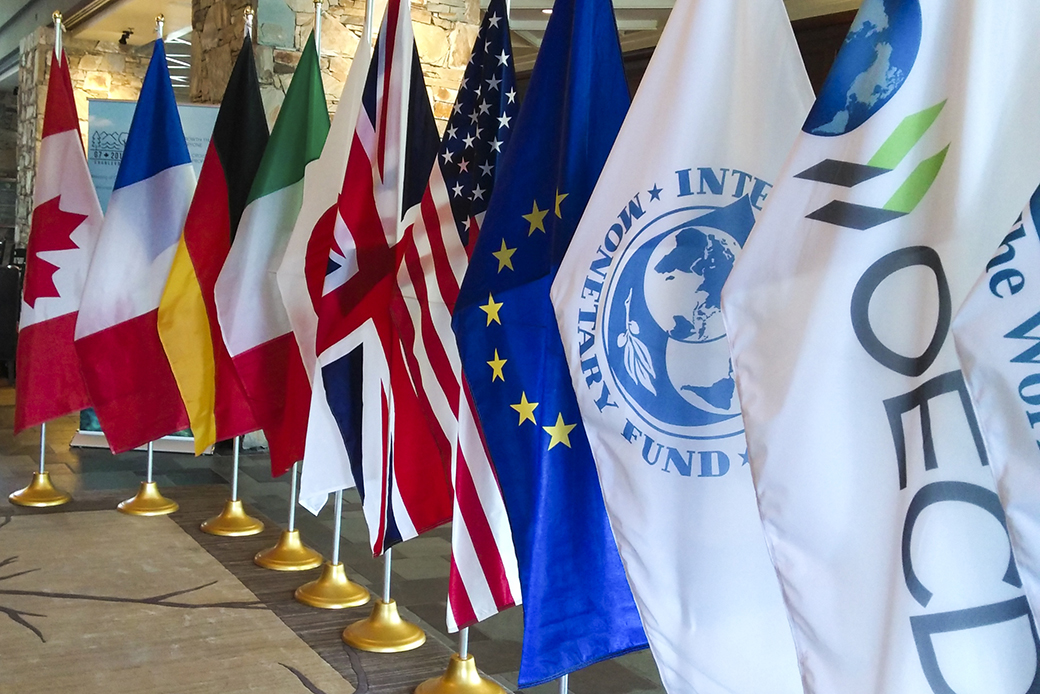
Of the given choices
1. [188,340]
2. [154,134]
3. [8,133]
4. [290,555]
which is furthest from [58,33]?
[8,133]

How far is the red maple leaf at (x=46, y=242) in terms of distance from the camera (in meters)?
4.06

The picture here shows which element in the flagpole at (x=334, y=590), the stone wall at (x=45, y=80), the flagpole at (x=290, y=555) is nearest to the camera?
the flagpole at (x=334, y=590)

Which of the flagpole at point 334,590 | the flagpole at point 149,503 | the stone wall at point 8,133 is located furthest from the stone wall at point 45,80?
the flagpole at point 334,590

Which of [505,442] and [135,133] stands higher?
[135,133]

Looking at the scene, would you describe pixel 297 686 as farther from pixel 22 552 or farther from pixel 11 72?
pixel 11 72

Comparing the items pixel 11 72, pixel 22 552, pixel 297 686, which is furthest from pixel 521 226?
pixel 11 72

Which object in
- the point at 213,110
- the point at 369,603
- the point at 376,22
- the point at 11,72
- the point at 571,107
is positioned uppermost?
the point at 11,72

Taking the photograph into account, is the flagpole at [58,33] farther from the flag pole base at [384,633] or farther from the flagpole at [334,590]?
the flag pole base at [384,633]

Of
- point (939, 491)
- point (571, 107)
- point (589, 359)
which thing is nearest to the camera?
point (939, 491)

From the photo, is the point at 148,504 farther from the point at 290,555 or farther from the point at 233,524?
the point at 290,555

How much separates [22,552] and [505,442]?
2753 millimetres

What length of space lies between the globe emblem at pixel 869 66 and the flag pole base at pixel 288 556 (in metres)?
2.97

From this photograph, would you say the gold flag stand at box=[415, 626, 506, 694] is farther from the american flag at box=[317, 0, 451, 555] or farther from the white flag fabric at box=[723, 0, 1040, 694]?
the white flag fabric at box=[723, 0, 1040, 694]

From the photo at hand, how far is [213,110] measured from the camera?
562 cm
